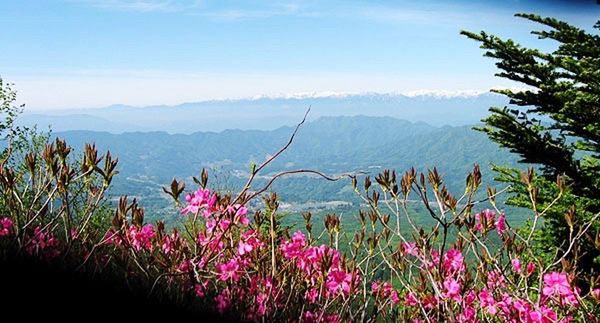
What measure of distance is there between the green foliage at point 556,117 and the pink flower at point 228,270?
6025mm

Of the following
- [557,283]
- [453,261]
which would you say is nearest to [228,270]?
[453,261]

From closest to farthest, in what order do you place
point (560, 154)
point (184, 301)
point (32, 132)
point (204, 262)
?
1. point (184, 301)
2. point (204, 262)
3. point (560, 154)
4. point (32, 132)

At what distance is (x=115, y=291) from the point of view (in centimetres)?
163

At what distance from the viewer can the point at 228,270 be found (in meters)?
2.36

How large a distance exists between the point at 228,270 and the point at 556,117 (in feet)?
23.0

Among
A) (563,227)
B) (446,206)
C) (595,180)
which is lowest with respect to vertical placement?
(563,227)

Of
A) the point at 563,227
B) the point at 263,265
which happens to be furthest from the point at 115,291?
the point at 563,227

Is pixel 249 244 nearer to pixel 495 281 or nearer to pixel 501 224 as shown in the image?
pixel 495 281

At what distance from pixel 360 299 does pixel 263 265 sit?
1.69ft

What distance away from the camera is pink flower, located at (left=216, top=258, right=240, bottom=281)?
2334mm

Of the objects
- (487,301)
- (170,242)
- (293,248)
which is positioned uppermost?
(170,242)

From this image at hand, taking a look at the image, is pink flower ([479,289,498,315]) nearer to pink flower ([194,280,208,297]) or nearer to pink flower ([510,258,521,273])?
pink flower ([510,258,521,273])

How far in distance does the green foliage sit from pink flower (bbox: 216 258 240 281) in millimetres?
6025

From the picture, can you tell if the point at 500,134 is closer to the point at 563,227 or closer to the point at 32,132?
the point at 563,227
